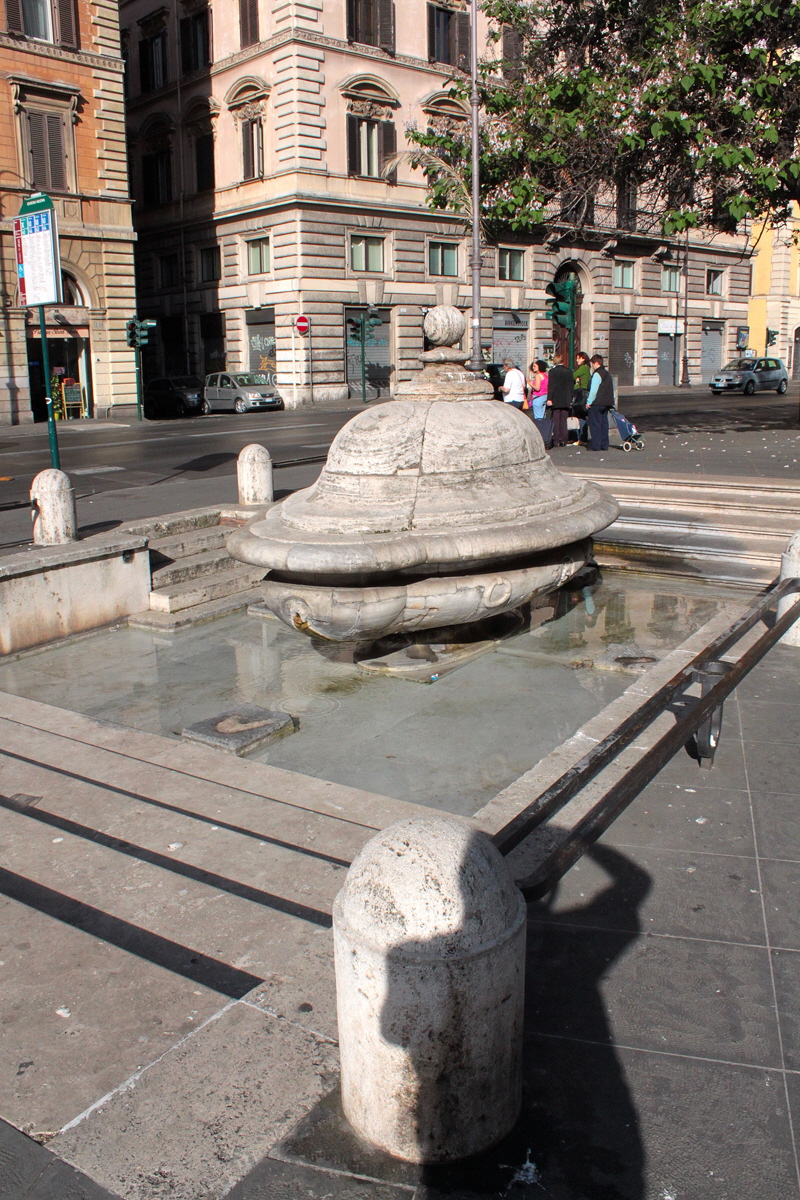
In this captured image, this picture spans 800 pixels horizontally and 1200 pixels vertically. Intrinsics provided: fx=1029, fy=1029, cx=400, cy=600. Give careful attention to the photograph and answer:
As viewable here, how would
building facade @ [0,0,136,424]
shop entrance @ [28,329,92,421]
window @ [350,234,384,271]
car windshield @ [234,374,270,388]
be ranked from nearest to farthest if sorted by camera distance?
1. building facade @ [0,0,136,424]
2. shop entrance @ [28,329,92,421]
3. car windshield @ [234,374,270,388]
4. window @ [350,234,384,271]

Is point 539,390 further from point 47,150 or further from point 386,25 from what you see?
point 386,25

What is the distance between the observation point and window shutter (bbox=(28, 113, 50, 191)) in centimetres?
3034

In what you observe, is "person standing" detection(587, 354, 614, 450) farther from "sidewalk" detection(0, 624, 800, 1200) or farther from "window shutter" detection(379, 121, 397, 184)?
"window shutter" detection(379, 121, 397, 184)

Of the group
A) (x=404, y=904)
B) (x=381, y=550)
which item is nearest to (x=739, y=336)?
(x=381, y=550)

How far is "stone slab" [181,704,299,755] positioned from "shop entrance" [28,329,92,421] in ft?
92.8

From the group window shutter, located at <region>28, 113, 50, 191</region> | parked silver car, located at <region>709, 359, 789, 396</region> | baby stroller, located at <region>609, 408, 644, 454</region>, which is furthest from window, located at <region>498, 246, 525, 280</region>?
baby stroller, located at <region>609, 408, 644, 454</region>

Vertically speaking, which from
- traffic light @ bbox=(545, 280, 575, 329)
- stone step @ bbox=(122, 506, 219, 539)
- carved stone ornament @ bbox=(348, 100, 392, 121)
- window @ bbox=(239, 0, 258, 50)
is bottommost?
stone step @ bbox=(122, 506, 219, 539)

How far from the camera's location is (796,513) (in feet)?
28.7

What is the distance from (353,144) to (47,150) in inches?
426

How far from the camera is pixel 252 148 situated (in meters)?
37.0

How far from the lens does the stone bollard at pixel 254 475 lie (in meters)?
10.3

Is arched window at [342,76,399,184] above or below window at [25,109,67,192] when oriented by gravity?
above

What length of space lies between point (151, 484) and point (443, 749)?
36.2ft

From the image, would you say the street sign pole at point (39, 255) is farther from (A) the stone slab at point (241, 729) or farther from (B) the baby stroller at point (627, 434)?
(B) the baby stroller at point (627, 434)
